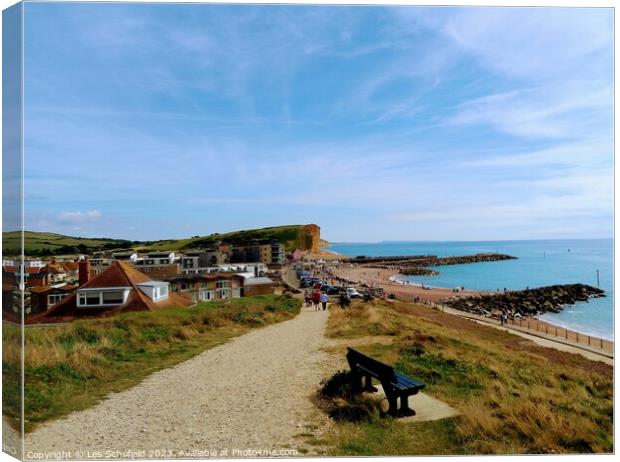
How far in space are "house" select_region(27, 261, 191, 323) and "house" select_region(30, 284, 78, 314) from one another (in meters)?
0.16

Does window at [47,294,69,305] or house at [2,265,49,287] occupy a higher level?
house at [2,265,49,287]

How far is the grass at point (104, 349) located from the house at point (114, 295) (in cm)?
14

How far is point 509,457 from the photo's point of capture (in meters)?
3.57

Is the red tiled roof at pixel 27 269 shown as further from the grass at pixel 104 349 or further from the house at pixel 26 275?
the grass at pixel 104 349

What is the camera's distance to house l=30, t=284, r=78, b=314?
4.29 meters

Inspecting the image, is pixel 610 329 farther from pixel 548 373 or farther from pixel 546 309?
pixel 546 309

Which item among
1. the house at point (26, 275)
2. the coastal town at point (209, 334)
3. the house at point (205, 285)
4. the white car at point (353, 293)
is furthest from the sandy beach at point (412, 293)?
the house at point (26, 275)

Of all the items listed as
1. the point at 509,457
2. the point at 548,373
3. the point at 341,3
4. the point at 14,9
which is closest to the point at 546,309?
the point at 548,373

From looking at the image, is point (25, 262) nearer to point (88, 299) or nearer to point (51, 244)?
point (51, 244)

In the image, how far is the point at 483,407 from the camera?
3.86 m

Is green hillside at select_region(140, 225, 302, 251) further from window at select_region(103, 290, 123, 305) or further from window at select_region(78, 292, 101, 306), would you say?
window at select_region(78, 292, 101, 306)

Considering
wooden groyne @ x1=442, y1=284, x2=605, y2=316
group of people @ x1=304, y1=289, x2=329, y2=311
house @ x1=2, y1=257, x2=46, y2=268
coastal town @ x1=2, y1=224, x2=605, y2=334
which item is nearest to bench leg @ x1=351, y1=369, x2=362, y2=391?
coastal town @ x1=2, y1=224, x2=605, y2=334

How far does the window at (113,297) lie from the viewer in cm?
614

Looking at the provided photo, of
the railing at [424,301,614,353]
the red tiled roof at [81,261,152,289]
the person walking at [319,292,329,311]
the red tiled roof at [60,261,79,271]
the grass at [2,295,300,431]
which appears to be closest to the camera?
the grass at [2,295,300,431]
